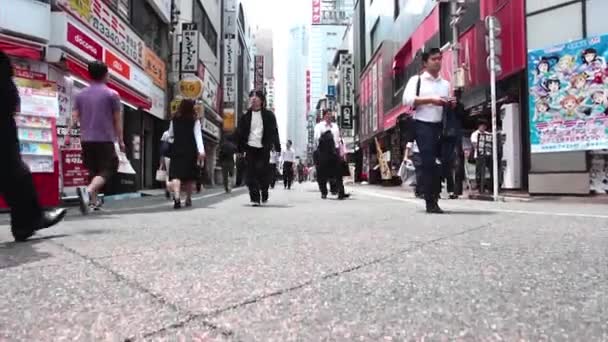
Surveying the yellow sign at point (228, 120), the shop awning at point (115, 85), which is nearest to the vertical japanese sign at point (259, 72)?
the yellow sign at point (228, 120)

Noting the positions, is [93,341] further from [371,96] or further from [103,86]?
[371,96]

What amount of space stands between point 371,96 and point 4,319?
3369cm

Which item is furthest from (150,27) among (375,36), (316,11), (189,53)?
(316,11)

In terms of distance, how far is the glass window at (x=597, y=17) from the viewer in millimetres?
10383

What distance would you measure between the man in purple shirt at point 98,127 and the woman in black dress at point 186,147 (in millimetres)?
1519

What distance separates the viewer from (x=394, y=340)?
1375mm

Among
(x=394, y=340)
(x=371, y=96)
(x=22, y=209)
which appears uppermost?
(x=371, y=96)

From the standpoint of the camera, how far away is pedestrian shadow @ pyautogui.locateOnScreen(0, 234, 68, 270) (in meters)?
2.58

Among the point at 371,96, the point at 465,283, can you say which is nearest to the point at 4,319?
the point at 465,283

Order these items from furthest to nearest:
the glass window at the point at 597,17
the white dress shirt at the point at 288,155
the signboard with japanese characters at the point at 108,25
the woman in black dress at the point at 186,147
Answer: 1. the white dress shirt at the point at 288,155
2. the signboard with japanese characters at the point at 108,25
3. the glass window at the point at 597,17
4. the woman in black dress at the point at 186,147

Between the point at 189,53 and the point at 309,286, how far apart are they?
64.3 feet

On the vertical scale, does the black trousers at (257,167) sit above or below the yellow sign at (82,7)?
below

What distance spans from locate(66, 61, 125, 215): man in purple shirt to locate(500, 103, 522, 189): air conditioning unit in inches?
363

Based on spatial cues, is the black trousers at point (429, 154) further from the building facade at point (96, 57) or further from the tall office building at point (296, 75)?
the tall office building at point (296, 75)
